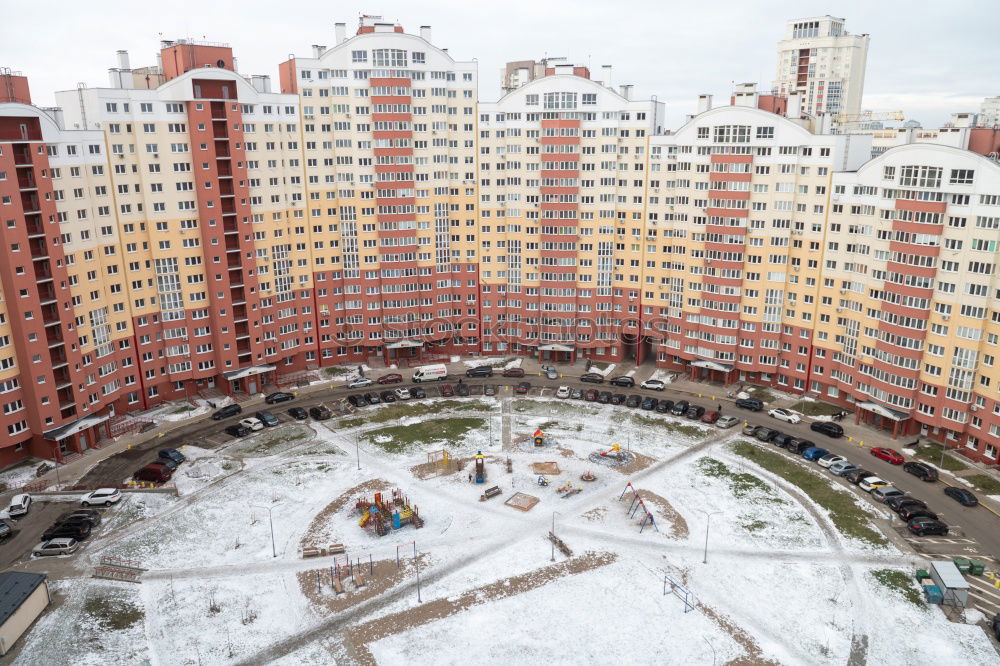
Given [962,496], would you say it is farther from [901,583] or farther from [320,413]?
[320,413]

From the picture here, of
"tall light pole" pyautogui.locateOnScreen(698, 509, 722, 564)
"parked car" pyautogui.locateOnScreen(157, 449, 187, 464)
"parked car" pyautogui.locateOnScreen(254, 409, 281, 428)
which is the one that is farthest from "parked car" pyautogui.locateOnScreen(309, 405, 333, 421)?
"tall light pole" pyautogui.locateOnScreen(698, 509, 722, 564)

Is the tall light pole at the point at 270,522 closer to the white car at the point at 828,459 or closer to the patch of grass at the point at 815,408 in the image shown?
the white car at the point at 828,459

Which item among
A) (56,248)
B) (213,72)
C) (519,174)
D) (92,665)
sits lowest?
(92,665)

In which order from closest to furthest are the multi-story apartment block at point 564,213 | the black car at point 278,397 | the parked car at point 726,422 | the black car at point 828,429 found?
the black car at point 828,429 → the parked car at point 726,422 → the black car at point 278,397 → the multi-story apartment block at point 564,213

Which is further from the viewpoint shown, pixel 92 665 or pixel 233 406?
pixel 233 406

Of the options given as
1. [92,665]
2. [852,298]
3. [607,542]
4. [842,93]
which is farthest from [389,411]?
[842,93]

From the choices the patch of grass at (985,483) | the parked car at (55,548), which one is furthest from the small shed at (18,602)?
the patch of grass at (985,483)

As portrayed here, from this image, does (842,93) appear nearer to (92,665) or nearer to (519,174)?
(519,174)
